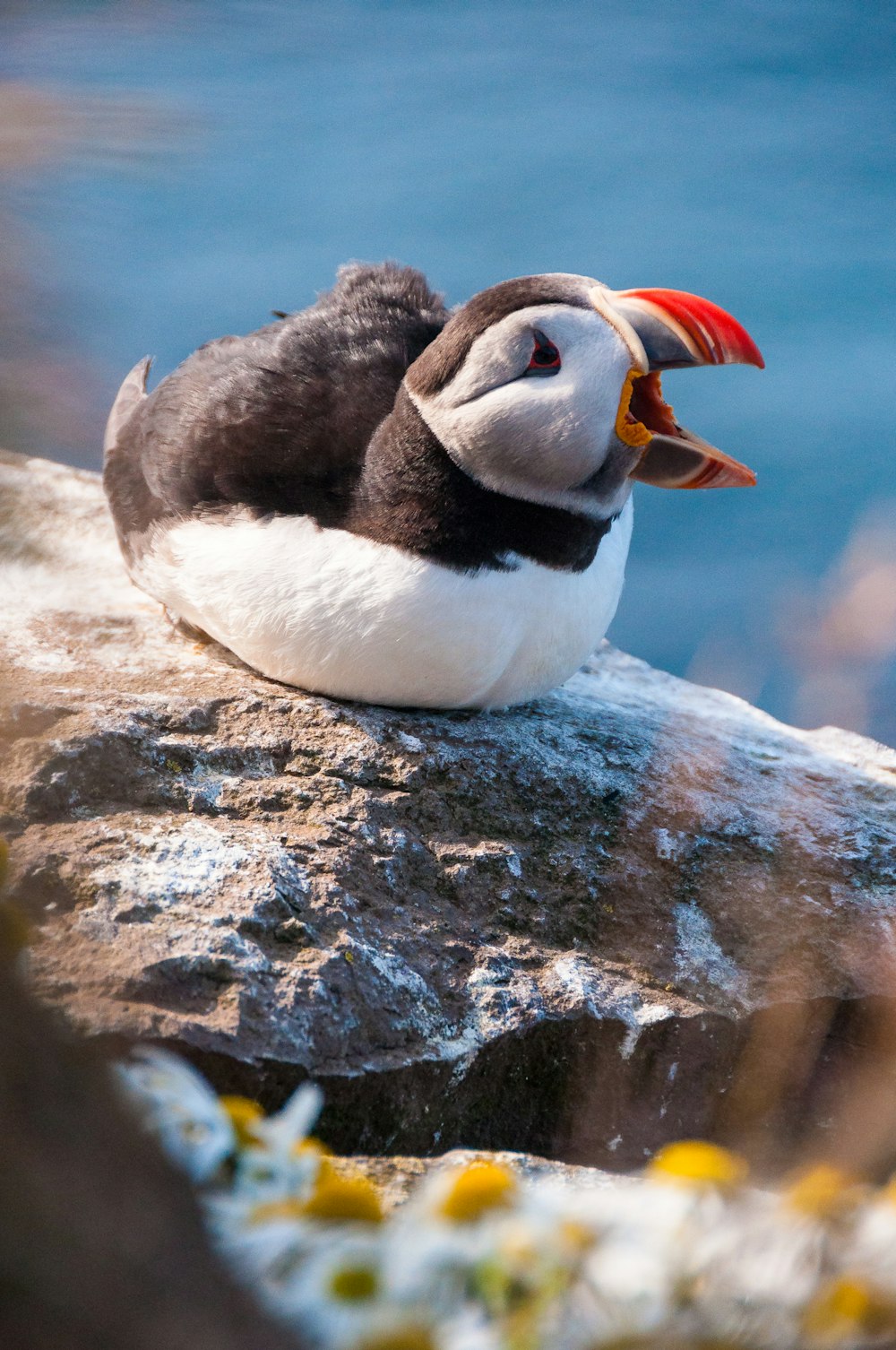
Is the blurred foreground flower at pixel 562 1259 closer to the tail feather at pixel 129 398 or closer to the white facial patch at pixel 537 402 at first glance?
the white facial patch at pixel 537 402

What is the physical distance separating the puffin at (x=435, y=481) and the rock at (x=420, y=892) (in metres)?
0.24

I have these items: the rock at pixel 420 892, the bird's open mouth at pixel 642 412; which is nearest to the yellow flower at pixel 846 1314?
the rock at pixel 420 892

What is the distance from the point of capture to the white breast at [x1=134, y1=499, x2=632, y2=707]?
3.05m

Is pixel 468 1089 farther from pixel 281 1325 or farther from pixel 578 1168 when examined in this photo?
pixel 281 1325

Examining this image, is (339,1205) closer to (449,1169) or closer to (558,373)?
(449,1169)

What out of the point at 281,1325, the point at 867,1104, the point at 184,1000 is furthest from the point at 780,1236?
the point at 867,1104

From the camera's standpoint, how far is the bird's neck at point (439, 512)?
3.05 meters

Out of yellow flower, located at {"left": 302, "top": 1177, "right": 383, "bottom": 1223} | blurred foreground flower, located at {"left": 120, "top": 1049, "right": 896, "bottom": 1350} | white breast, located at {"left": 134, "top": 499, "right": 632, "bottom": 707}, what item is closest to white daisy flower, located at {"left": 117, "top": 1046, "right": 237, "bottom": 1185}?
blurred foreground flower, located at {"left": 120, "top": 1049, "right": 896, "bottom": 1350}

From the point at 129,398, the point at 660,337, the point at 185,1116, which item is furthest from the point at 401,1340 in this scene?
the point at 129,398

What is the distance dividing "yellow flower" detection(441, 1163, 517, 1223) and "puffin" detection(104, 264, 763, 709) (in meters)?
1.92

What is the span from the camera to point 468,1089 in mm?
2469

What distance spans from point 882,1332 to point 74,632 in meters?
3.00

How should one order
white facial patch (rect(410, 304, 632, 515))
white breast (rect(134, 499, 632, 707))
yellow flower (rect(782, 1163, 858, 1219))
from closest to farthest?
yellow flower (rect(782, 1163, 858, 1219)), white facial patch (rect(410, 304, 632, 515)), white breast (rect(134, 499, 632, 707))

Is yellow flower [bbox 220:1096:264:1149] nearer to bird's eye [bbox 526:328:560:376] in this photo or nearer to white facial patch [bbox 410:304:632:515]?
white facial patch [bbox 410:304:632:515]
